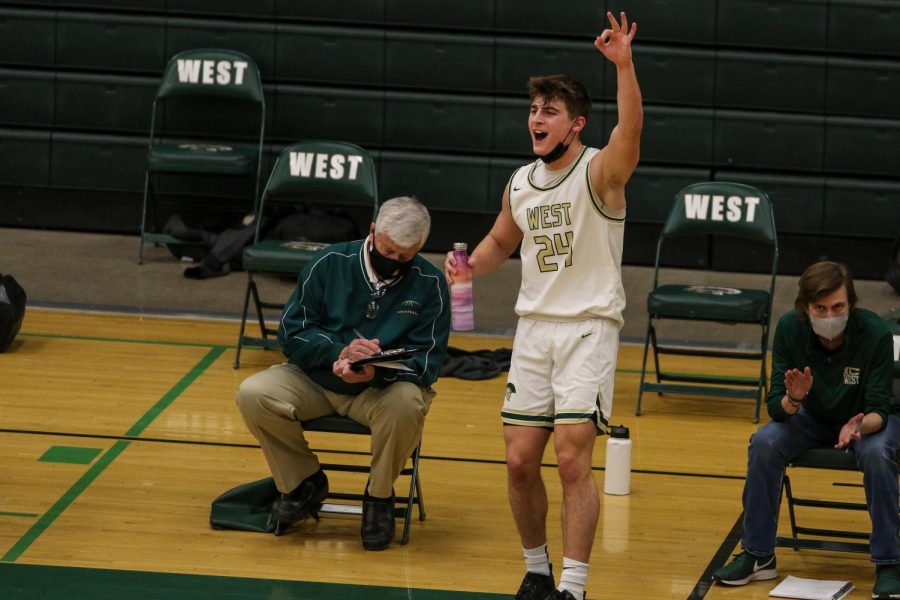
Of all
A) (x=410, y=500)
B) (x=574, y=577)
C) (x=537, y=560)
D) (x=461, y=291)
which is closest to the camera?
(x=574, y=577)

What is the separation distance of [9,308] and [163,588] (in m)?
3.20

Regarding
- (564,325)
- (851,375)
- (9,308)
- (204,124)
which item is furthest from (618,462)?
(204,124)

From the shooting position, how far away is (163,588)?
4723 millimetres

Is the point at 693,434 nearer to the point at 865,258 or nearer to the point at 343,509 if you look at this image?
the point at 343,509

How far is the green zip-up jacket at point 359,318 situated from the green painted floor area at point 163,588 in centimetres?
79

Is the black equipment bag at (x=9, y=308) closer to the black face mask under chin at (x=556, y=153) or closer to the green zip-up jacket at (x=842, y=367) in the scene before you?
the black face mask under chin at (x=556, y=153)

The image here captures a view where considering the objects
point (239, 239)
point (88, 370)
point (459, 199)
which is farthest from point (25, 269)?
point (459, 199)

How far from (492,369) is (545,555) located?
299 cm

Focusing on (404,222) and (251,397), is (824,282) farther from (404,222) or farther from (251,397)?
(251,397)

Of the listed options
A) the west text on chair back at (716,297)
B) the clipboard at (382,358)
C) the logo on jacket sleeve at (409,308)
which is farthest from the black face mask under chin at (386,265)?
the west text on chair back at (716,297)

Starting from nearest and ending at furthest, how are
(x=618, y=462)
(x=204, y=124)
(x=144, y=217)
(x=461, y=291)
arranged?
(x=461, y=291) < (x=618, y=462) < (x=144, y=217) < (x=204, y=124)

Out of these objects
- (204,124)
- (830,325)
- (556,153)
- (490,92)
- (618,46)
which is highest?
Answer: (490,92)

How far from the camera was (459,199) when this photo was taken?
10.1 metres

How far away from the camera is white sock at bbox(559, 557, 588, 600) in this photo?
4.43 meters
